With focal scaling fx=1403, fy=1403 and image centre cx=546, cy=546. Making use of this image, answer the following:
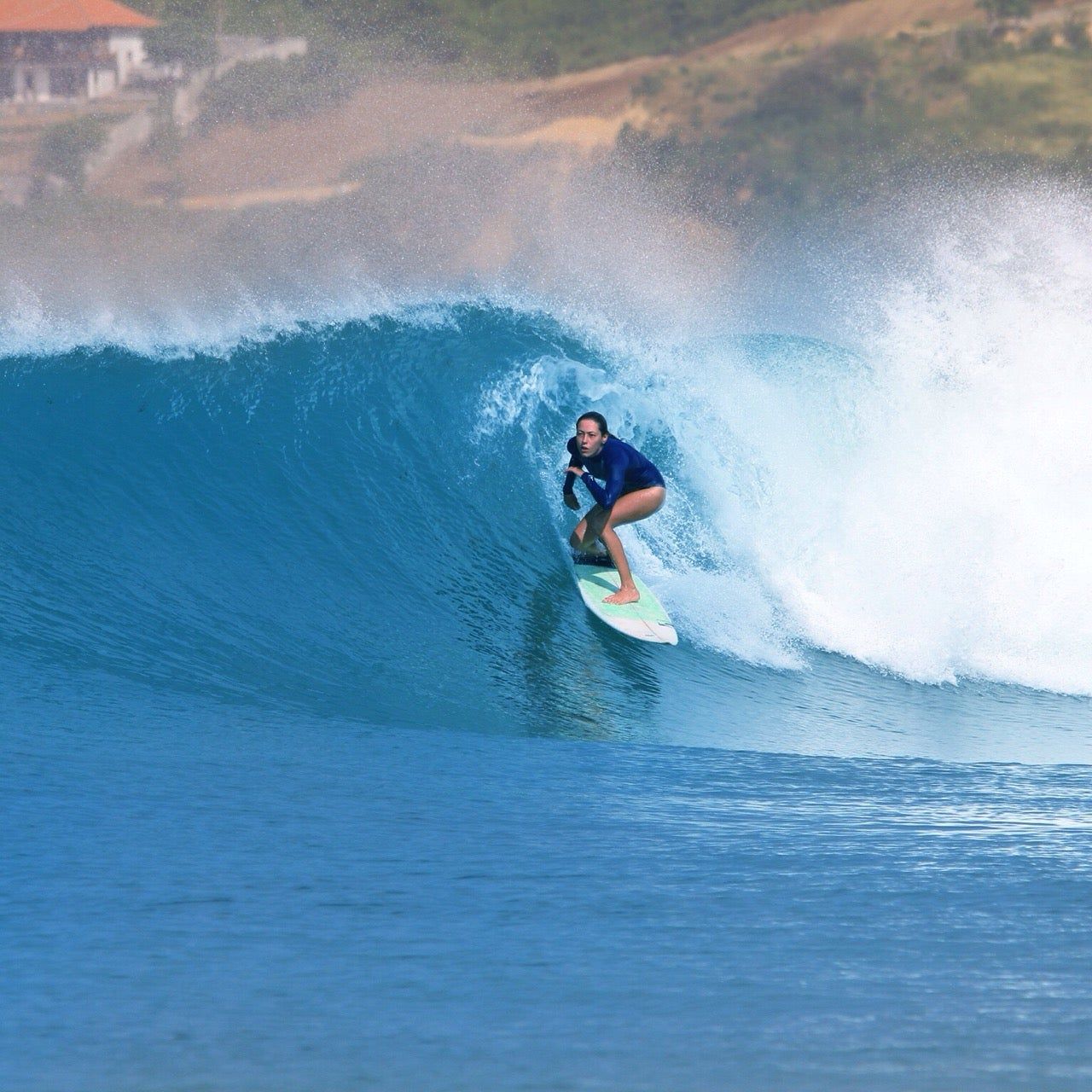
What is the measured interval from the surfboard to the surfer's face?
77 cm

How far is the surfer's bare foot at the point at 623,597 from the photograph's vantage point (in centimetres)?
729

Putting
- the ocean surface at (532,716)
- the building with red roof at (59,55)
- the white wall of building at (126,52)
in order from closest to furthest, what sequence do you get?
the ocean surface at (532,716)
the building with red roof at (59,55)
the white wall of building at (126,52)

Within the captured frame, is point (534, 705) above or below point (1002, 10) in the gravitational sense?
below

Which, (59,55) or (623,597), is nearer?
(623,597)

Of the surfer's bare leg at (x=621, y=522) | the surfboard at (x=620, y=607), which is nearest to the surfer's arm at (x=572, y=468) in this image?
the surfer's bare leg at (x=621, y=522)

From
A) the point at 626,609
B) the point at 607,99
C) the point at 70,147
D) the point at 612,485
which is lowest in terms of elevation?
the point at 626,609

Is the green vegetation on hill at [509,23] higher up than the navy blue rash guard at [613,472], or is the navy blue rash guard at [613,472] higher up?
the green vegetation on hill at [509,23]

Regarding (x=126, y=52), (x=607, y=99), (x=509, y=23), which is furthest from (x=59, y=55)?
(x=607, y=99)

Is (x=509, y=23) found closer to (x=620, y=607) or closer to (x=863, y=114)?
(x=863, y=114)

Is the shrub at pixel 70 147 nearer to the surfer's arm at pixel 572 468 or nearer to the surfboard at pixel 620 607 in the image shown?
the surfboard at pixel 620 607

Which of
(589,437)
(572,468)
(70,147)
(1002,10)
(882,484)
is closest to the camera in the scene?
(589,437)

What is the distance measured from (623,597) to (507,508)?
1.59 m

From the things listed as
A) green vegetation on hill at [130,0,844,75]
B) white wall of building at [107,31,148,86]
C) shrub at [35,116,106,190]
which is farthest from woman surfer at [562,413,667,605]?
green vegetation on hill at [130,0,844,75]

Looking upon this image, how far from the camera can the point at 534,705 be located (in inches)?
240
